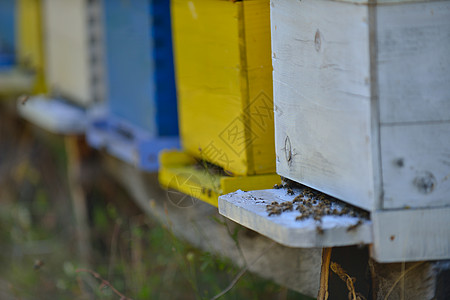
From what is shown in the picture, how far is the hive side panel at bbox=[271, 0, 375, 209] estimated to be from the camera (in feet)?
4.58

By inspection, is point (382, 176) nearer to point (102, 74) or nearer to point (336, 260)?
point (336, 260)

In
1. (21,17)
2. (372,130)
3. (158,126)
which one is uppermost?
(21,17)

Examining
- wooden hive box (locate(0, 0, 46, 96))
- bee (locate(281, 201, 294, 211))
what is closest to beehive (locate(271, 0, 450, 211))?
bee (locate(281, 201, 294, 211))

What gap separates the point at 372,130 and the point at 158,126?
1791 millimetres

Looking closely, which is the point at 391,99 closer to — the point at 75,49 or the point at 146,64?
the point at 146,64

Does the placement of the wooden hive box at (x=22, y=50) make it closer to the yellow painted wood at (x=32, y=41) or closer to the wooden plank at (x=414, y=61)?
the yellow painted wood at (x=32, y=41)

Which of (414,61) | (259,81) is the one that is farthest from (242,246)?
(414,61)

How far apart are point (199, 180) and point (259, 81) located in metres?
0.47

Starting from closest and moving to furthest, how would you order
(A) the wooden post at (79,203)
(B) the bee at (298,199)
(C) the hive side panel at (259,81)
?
(B) the bee at (298,199), (C) the hive side panel at (259,81), (A) the wooden post at (79,203)

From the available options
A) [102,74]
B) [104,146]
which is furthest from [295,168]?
[102,74]

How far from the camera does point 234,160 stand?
84.6 inches

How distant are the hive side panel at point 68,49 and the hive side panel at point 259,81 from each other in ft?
7.13

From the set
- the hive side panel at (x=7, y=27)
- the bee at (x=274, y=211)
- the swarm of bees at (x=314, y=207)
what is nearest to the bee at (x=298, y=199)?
the swarm of bees at (x=314, y=207)

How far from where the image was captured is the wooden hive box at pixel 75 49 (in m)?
4.00
